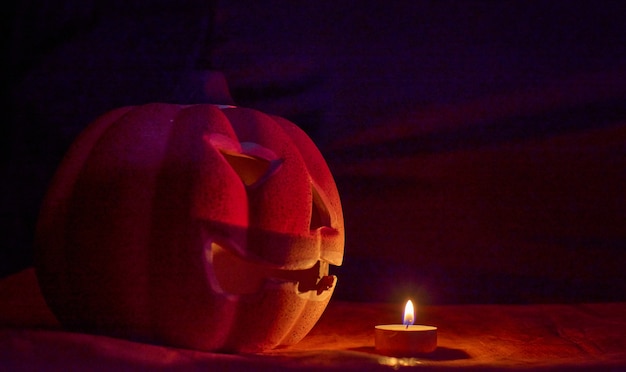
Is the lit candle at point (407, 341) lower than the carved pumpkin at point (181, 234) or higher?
lower

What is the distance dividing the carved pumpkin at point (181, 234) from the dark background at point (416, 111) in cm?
100

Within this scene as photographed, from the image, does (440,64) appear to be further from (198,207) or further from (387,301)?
(198,207)

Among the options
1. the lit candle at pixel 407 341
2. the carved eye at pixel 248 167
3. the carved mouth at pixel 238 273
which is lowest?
the lit candle at pixel 407 341

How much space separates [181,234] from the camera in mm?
1416

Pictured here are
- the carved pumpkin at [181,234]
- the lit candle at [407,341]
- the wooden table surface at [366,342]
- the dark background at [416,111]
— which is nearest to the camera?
the wooden table surface at [366,342]

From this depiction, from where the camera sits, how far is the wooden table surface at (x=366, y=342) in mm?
1218

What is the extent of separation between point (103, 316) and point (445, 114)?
1.51 metres

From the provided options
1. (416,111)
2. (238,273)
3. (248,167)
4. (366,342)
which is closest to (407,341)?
(366,342)

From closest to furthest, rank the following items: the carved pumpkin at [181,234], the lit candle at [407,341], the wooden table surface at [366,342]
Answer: the wooden table surface at [366,342] < the carved pumpkin at [181,234] < the lit candle at [407,341]

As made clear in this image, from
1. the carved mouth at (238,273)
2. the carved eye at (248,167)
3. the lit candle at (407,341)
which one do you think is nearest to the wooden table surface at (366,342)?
the lit candle at (407,341)

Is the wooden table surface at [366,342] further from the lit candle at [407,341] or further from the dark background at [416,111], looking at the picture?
the dark background at [416,111]

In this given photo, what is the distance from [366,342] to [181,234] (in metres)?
0.69

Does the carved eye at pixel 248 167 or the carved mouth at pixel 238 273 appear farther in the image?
the carved eye at pixel 248 167

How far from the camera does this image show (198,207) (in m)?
1.42
